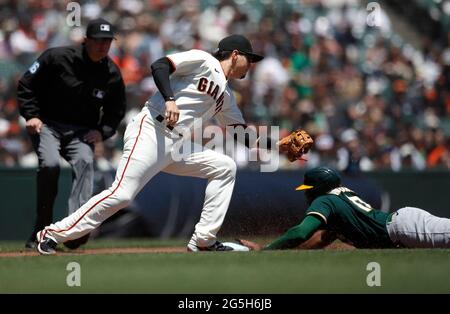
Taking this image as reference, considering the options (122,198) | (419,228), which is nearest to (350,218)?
(419,228)

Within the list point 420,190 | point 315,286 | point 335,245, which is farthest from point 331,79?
point 315,286

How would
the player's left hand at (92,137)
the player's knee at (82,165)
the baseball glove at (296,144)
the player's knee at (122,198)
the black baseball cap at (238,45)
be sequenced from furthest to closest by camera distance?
the player's left hand at (92,137), the player's knee at (82,165), the baseball glove at (296,144), the black baseball cap at (238,45), the player's knee at (122,198)

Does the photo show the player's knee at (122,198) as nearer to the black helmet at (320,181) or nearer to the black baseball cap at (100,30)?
the black helmet at (320,181)

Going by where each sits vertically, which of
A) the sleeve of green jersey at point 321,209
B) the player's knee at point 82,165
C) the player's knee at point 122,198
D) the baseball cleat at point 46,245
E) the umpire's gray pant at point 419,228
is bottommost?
the baseball cleat at point 46,245

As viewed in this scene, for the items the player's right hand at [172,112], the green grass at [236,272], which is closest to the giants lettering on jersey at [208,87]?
the player's right hand at [172,112]

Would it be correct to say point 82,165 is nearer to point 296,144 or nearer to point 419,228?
point 296,144

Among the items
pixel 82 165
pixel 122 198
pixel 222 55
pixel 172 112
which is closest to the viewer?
pixel 172 112
